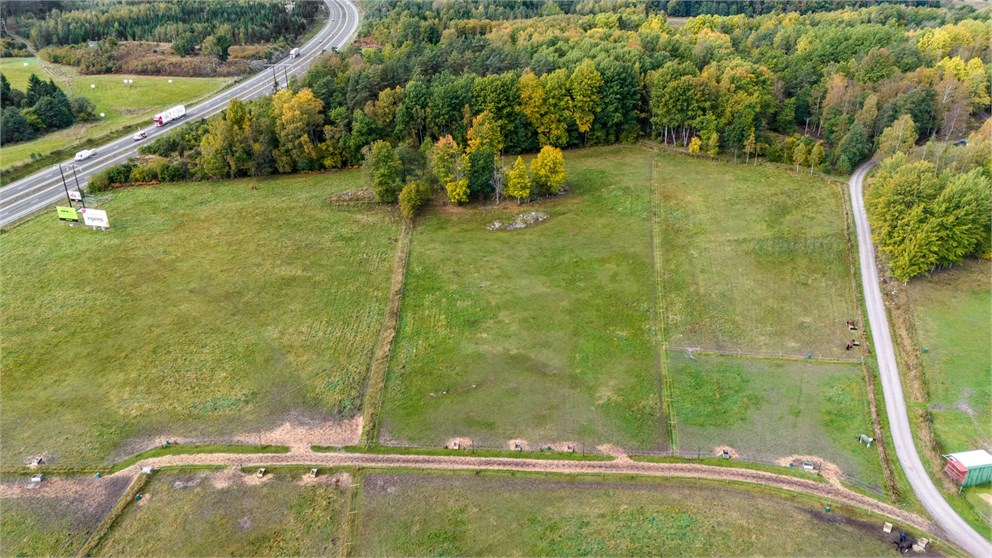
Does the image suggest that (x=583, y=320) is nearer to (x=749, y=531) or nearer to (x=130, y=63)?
(x=749, y=531)

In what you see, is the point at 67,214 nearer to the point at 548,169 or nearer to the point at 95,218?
the point at 95,218

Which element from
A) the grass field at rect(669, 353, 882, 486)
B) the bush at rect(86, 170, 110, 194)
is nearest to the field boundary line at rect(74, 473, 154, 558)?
the grass field at rect(669, 353, 882, 486)

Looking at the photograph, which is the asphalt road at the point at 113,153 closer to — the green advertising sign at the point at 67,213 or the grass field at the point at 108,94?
the green advertising sign at the point at 67,213

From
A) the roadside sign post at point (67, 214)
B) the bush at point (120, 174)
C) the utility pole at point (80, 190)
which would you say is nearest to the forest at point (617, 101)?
the bush at point (120, 174)

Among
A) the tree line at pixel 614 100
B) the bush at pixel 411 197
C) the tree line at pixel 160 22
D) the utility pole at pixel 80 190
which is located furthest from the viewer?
the tree line at pixel 160 22

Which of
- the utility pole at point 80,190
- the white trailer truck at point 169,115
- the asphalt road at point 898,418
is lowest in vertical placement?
the asphalt road at point 898,418

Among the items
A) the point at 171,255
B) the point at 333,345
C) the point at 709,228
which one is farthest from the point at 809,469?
the point at 171,255
